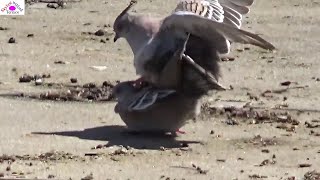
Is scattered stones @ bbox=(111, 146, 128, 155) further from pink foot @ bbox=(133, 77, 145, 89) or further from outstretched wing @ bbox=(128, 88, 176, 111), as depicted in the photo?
pink foot @ bbox=(133, 77, 145, 89)

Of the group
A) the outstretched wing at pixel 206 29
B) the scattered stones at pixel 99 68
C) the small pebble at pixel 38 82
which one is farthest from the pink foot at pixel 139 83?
the scattered stones at pixel 99 68

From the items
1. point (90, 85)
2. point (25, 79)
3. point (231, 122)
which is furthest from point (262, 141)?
point (25, 79)

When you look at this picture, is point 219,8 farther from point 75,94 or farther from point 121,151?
Result: point 121,151

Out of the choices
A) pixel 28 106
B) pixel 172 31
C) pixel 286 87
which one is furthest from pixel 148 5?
pixel 172 31

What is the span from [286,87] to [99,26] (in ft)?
9.58

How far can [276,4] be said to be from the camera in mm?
13055

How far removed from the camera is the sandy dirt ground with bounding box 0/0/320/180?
22.0ft

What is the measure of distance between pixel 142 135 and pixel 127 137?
12 centimetres

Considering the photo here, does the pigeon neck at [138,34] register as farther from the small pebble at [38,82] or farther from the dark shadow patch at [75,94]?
the small pebble at [38,82]

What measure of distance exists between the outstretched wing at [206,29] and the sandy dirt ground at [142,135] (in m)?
0.68

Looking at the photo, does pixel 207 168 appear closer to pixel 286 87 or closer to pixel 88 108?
pixel 88 108

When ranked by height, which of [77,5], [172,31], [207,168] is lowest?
[77,5]

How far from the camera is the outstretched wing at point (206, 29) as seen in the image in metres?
7.07

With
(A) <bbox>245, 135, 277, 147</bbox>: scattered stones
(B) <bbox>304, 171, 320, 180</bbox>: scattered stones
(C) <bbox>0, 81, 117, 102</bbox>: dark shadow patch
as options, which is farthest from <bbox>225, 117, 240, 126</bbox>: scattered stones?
(B) <bbox>304, 171, 320, 180</bbox>: scattered stones
